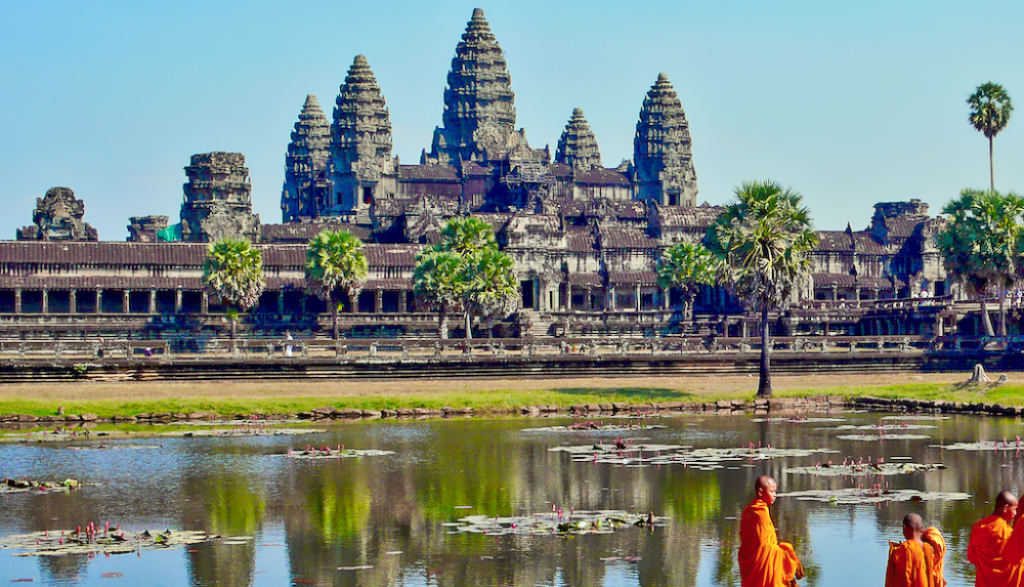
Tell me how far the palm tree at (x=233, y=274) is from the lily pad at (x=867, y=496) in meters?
74.1

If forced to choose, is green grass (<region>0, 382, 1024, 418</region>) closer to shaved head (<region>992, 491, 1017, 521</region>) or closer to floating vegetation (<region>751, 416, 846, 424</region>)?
floating vegetation (<region>751, 416, 846, 424</region>)

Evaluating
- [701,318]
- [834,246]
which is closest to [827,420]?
[701,318]

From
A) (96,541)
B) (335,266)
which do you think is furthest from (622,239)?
(96,541)

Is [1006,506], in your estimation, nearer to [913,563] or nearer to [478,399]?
[913,563]

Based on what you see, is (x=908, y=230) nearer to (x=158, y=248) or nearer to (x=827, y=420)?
(x=158, y=248)

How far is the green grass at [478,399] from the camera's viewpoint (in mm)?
60281

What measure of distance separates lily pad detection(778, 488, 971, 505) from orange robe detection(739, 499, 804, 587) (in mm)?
15136

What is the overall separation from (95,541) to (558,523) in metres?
8.81

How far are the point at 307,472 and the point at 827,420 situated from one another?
2144 centimetres

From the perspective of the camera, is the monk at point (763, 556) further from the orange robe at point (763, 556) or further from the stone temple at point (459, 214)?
the stone temple at point (459, 214)

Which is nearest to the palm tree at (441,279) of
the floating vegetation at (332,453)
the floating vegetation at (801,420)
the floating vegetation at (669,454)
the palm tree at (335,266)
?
the palm tree at (335,266)

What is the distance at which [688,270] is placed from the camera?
11950cm

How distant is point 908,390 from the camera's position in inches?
2645

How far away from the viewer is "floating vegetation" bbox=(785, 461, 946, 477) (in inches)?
1635
